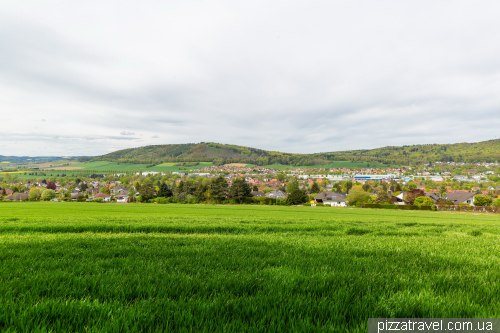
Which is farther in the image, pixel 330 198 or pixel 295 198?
pixel 330 198

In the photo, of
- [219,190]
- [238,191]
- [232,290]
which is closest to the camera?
[232,290]

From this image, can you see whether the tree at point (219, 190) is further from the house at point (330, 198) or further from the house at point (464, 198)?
the house at point (464, 198)

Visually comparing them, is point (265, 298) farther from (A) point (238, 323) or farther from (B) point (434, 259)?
(B) point (434, 259)

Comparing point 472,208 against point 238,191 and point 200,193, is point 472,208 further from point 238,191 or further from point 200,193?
point 200,193

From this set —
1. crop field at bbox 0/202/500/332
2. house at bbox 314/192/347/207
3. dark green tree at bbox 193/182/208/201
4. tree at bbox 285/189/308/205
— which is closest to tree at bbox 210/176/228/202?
dark green tree at bbox 193/182/208/201

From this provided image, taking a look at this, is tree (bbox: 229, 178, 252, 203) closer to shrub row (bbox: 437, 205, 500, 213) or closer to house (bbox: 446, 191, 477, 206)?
shrub row (bbox: 437, 205, 500, 213)

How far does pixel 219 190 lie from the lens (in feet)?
223

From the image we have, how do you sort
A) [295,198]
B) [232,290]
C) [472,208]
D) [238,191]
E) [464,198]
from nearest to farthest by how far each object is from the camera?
1. [232,290]
2. [472,208]
3. [295,198]
4. [238,191]
5. [464,198]

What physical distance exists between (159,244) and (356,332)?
16.2 feet

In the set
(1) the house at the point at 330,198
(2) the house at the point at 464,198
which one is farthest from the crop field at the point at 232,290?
(2) the house at the point at 464,198

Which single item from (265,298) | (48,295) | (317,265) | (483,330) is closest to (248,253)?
(317,265)

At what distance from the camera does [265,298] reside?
8.02 ft

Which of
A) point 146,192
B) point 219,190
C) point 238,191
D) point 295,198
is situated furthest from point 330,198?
point 146,192

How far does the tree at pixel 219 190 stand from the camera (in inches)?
2672
